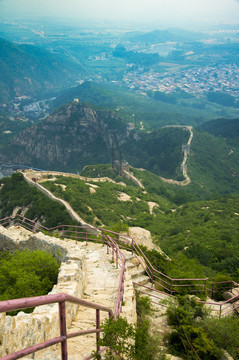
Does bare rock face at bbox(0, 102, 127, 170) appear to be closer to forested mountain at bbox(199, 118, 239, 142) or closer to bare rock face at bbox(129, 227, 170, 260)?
forested mountain at bbox(199, 118, 239, 142)

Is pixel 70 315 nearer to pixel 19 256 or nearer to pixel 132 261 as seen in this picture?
pixel 19 256

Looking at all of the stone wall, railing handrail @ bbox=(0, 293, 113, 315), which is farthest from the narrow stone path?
railing handrail @ bbox=(0, 293, 113, 315)

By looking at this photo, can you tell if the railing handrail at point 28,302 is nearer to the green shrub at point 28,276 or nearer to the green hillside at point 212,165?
the green shrub at point 28,276

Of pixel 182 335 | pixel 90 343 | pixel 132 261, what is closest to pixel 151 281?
pixel 132 261

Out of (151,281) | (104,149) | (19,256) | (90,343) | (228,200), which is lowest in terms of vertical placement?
(104,149)

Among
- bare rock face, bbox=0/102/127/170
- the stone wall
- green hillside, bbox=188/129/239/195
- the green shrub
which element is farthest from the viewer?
bare rock face, bbox=0/102/127/170

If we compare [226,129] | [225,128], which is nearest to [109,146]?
[225,128]
